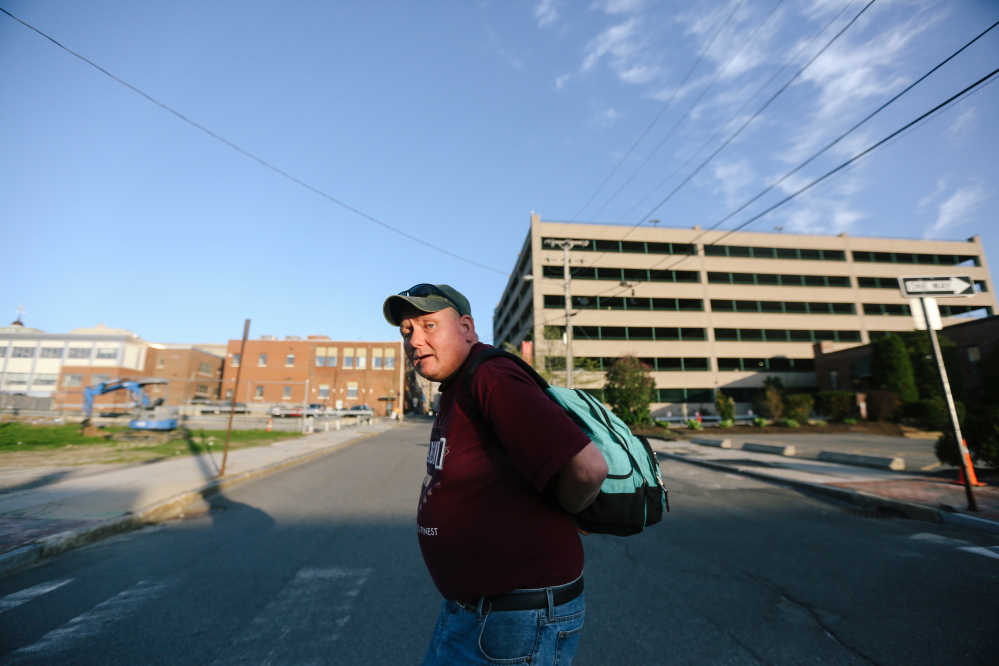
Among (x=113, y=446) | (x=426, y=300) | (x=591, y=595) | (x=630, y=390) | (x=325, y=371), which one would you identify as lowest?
(x=591, y=595)

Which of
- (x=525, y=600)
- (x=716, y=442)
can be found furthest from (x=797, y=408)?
(x=525, y=600)

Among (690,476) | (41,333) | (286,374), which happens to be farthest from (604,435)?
(286,374)

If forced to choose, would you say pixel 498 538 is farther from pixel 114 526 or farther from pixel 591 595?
pixel 114 526

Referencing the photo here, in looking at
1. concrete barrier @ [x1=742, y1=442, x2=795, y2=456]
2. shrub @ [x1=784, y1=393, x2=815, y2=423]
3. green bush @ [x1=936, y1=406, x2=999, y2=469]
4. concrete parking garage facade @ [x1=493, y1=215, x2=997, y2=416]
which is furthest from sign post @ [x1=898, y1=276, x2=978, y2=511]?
concrete parking garage facade @ [x1=493, y1=215, x2=997, y2=416]

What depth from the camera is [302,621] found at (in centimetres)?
355

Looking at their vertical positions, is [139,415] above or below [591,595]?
above

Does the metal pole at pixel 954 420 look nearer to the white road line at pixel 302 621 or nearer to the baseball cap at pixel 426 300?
the baseball cap at pixel 426 300

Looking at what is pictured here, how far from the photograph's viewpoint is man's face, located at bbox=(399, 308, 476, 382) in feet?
5.32

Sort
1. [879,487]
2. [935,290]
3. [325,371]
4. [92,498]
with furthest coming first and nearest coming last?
[325,371]
[879,487]
[92,498]
[935,290]

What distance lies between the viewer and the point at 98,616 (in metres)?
3.64

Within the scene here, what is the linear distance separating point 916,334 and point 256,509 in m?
34.1

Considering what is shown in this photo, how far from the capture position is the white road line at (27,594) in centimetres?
384

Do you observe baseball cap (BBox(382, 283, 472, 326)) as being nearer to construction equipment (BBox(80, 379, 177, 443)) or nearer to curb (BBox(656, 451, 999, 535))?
curb (BBox(656, 451, 999, 535))

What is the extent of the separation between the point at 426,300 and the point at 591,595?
11.7 feet
